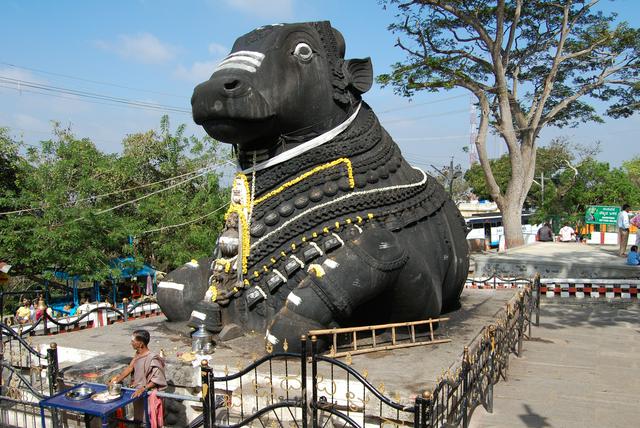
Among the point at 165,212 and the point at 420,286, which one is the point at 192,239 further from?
the point at 420,286

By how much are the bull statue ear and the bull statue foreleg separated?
6.13 feet

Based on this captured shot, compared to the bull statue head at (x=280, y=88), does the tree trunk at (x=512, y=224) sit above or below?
below

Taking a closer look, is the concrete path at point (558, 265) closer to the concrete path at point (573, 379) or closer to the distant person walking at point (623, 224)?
the distant person walking at point (623, 224)

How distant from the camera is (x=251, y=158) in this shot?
581 cm

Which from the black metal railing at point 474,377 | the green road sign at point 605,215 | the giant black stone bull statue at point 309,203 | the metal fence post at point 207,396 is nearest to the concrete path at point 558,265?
the green road sign at point 605,215

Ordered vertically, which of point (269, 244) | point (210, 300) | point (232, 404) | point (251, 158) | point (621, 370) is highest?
point (251, 158)

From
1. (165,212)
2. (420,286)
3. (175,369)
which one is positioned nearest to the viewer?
(175,369)

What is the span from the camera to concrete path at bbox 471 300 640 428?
4871 mm

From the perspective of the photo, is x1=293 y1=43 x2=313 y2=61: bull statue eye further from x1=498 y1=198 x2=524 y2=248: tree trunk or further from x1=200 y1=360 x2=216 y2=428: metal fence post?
x1=498 y1=198 x2=524 y2=248: tree trunk

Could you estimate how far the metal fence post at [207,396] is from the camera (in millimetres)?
3664

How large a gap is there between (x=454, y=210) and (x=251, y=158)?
2647mm

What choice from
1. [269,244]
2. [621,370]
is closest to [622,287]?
[621,370]

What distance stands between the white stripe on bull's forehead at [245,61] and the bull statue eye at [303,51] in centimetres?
38

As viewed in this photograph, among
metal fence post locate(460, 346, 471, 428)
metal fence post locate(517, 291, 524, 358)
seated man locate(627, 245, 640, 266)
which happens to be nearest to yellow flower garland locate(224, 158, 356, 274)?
metal fence post locate(460, 346, 471, 428)
